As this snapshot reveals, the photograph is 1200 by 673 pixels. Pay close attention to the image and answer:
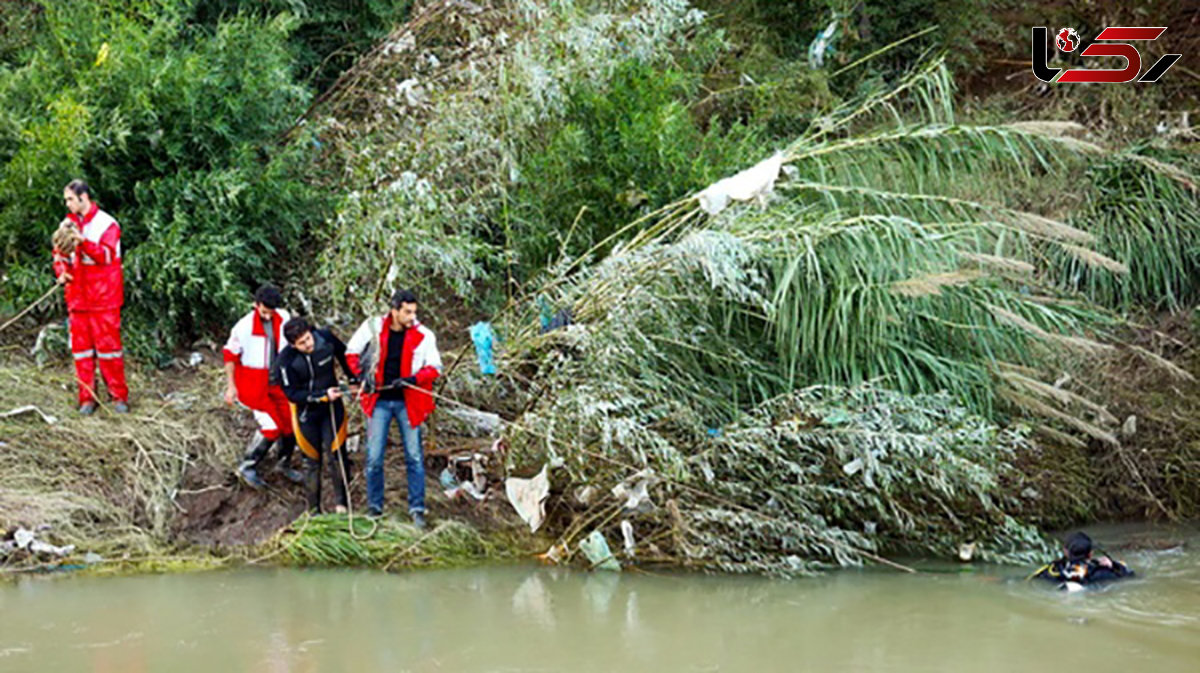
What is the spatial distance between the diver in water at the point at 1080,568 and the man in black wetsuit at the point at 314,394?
14.5ft

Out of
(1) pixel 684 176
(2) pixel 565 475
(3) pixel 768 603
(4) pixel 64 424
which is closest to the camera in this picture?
(3) pixel 768 603

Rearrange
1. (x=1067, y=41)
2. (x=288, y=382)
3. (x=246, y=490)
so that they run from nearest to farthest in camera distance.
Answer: (x=288, y=382) → (x=246, y=490) → (x=1067, y=41)

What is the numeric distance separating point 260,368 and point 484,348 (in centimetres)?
148

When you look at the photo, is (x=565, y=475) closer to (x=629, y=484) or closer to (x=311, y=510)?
(x=629, y=484)

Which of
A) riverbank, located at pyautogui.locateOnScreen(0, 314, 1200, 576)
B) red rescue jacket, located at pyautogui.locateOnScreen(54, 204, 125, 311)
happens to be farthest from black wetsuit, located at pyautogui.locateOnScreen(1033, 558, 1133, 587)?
red rescue jacket, located at pyautogui.locateOnScreen(54, 204, 125, 311)

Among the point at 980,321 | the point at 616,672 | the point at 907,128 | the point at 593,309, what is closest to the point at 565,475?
the point at 593,309

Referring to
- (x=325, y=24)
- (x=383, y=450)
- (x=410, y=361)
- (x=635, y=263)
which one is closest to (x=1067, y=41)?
(x=325, y=24)

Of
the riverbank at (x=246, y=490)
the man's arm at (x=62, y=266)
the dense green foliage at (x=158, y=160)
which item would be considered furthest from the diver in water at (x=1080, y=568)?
the man's arm at (x=62, y=266)

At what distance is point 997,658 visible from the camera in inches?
284

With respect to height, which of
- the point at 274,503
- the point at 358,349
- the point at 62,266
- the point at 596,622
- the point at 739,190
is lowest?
the point at 596,622

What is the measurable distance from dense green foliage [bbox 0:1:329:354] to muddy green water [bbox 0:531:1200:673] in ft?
9.93

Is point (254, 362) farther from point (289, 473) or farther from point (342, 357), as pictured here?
point (289, 473)

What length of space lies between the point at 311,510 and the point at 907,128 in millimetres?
4864

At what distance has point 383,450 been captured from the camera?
9117mm
